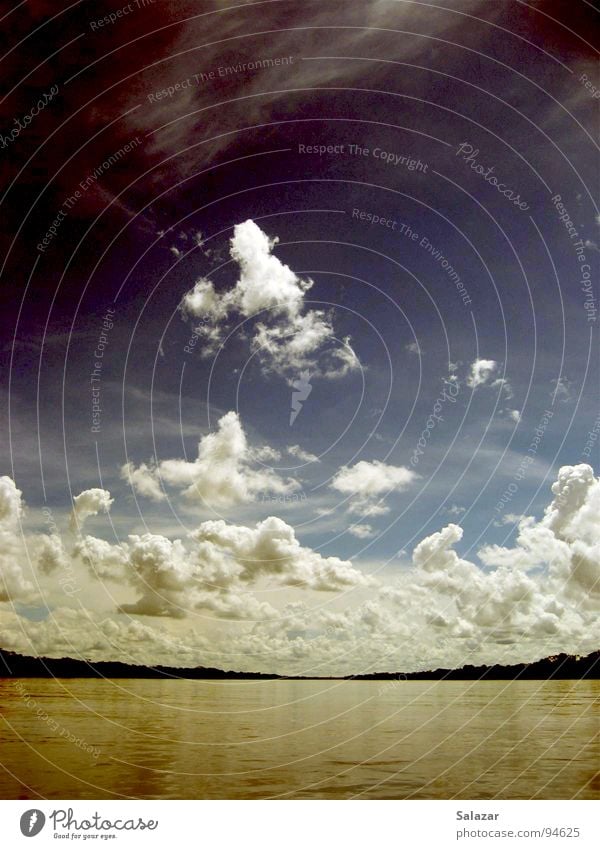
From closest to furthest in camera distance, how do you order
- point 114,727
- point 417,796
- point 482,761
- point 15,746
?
point 417,796
point 482,761
point 15,746
point 114,727

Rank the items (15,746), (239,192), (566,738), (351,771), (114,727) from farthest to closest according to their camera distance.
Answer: (114,727)
(566,738)
(15,746)
(351,771)
(239,192)

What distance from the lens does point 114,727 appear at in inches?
1932

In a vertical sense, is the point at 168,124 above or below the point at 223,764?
above

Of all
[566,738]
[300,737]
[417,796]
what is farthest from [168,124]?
[566,738]

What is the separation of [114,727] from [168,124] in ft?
143
